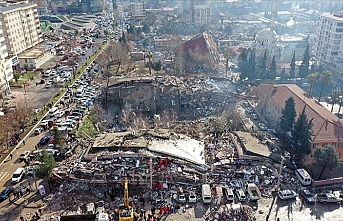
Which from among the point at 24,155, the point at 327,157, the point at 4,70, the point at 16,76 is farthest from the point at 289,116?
the point at 16,76

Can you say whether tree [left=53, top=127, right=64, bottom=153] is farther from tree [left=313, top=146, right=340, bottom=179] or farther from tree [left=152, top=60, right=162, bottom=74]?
tree [left=152, top=60, right=162, bottom=74]

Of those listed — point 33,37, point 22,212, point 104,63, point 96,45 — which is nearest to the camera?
point 22,212

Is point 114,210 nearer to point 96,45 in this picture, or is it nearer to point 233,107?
point 233,107

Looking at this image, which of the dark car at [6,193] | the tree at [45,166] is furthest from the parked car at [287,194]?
the dark car at [6,193]

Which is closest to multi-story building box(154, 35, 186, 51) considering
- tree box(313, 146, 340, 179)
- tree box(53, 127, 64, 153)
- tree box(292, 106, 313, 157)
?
tree box(292, 106, 313, 157)

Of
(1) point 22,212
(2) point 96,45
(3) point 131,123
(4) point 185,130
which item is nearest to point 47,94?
(3) point 131,123

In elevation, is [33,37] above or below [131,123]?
above

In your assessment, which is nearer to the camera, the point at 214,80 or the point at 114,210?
the point at 114,210
